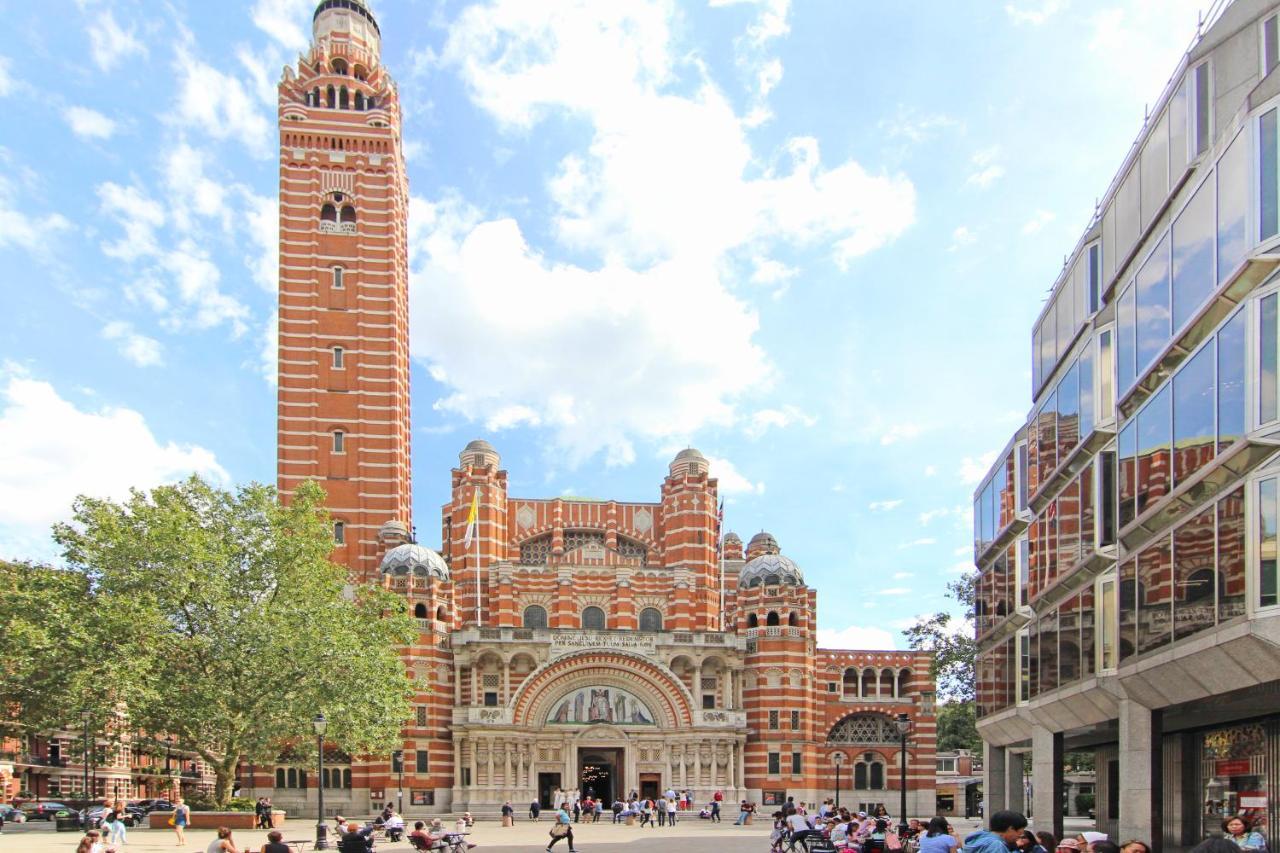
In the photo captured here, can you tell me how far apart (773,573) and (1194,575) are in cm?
5058

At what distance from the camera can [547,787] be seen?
2511 inches

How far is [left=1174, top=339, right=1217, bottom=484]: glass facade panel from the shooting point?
58.8 ft

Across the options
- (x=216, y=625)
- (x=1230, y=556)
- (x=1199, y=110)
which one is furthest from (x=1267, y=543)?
(x=216, y=625)

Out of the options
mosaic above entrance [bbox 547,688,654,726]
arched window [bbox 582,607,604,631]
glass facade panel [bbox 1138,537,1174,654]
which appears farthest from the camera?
arched window [bbox 582,607,604,631]

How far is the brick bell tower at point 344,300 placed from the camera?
6881 centimetres

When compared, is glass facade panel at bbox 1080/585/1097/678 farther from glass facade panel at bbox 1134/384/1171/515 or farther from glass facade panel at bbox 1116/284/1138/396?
glass facade panel at bbox 1116/284/1138/396

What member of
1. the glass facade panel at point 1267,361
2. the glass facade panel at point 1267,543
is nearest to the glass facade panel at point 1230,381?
the glass facade panel at point 1267,361

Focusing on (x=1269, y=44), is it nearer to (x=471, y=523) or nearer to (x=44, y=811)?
(x=44, y=811)

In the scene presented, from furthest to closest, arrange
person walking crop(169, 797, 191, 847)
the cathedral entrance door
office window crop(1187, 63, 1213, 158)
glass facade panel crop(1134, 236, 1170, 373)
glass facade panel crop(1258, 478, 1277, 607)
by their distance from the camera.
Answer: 1. the cathedral entrance door
2. person walking crop(169, 797, 191, 847)
3. glass facade panel crop(1134, 236, 1170, 373)
4. office window crop(1187, 63, 1213, 158)
5. glass facade panel crop(1258, 478, 1277, 607)

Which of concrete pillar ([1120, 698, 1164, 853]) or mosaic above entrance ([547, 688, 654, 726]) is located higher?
concrete pillar ([1120, 698, 1164, 853])

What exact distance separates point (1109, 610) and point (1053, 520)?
4.77m

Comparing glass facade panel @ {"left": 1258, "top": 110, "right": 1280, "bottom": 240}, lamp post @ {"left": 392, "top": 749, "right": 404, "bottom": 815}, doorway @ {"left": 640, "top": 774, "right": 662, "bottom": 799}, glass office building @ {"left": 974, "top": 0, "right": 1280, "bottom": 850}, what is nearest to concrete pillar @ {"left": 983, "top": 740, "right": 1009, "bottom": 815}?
glass office building @ {"left": 974, "top": 0, "right": 1280, "bottom": 850}

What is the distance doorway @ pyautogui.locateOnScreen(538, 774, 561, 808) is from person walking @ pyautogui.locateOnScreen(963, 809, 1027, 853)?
177 feet

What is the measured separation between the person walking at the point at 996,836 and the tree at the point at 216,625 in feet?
109
